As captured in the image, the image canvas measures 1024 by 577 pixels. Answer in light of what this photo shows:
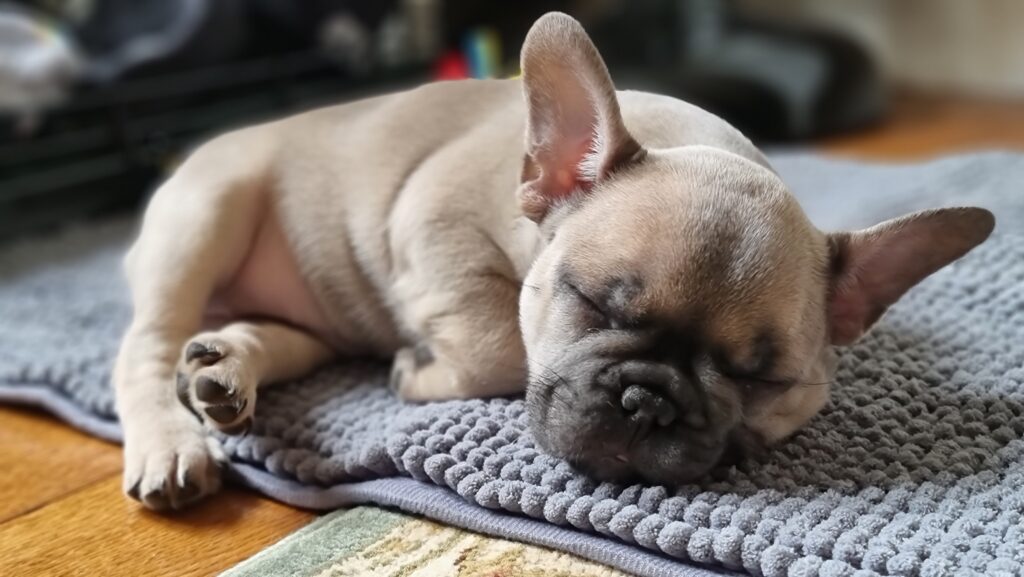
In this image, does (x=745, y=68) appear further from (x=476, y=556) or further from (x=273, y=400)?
(x=476, y=556)

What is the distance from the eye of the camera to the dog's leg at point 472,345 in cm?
162

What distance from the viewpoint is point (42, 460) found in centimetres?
172

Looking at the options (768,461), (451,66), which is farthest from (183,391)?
(451,66)

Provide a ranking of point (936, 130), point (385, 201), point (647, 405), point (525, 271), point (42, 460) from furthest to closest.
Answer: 1. point (936, 130)
2. point (385, 201)
3. point (42, 460)
4. point (525, 271)
5. point (647, 405)

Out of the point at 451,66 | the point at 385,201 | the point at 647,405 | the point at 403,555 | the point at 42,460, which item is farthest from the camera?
the point at 451,66

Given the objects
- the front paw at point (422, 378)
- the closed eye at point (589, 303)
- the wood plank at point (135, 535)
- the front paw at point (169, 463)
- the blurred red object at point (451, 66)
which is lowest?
the wood plank at point (135, 535)

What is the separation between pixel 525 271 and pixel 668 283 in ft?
1.24

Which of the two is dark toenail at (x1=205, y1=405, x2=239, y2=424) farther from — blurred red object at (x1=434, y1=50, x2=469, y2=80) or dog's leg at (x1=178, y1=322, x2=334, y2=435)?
blurred red object at (x1=434, y1=50, x2=469, y2=80)

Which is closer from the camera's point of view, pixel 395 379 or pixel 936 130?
pixel 395 379

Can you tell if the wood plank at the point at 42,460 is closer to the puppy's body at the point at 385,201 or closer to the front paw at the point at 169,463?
the front paw at the point at 169,463

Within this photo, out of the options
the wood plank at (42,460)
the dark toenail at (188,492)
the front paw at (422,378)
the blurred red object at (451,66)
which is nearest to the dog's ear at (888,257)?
the front paw at (422,378)

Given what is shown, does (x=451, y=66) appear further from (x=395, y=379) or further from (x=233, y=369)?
(x=233, y=369)

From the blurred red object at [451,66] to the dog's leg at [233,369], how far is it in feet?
7.78

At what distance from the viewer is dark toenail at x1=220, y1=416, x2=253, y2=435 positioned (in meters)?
1.54
